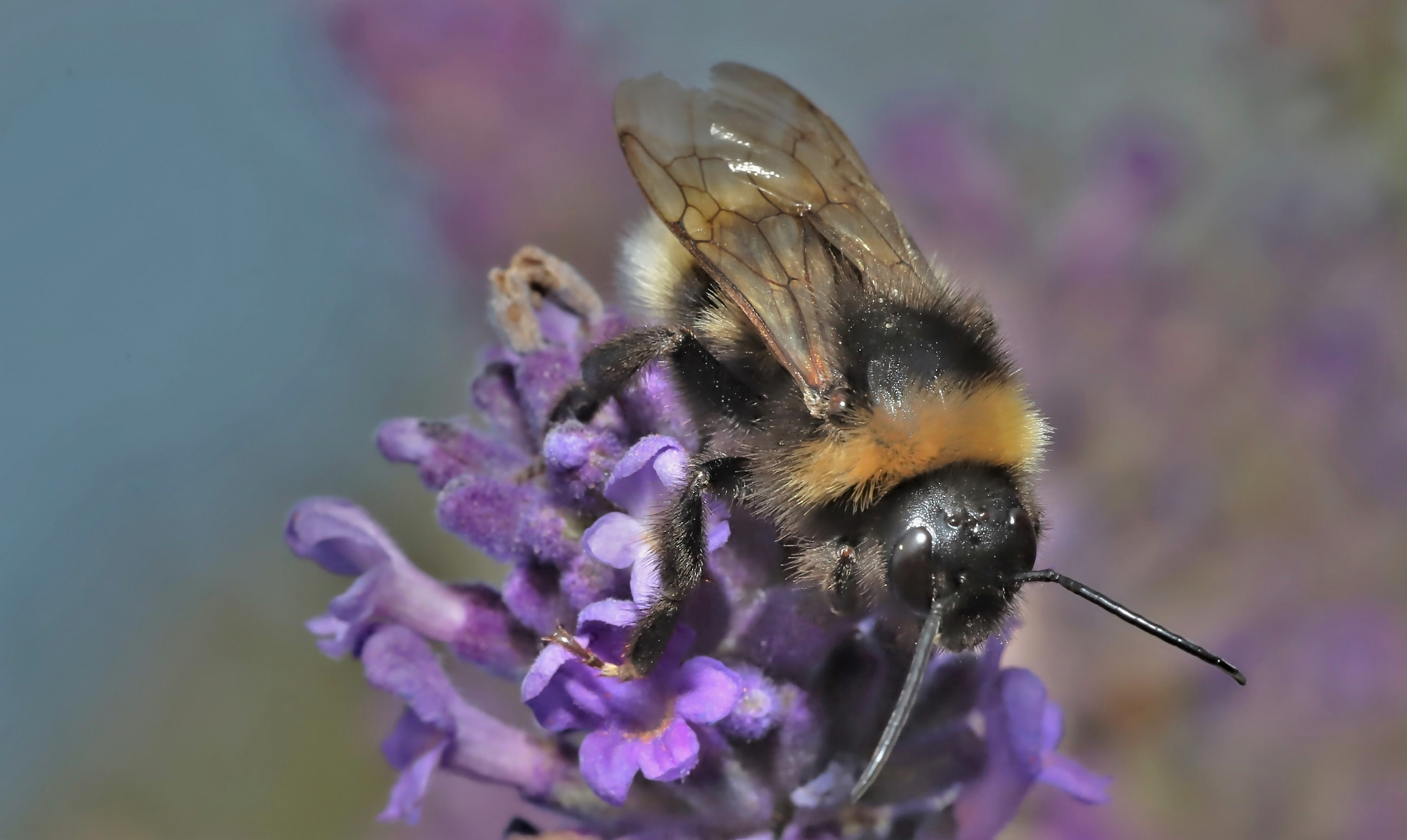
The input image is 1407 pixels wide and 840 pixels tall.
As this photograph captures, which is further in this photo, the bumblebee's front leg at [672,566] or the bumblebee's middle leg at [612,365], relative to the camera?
the bumblebee's middle leg at [612,365]

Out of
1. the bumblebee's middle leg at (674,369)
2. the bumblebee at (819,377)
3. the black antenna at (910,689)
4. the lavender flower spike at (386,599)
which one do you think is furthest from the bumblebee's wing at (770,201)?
the lavender flower spike at (386,599)

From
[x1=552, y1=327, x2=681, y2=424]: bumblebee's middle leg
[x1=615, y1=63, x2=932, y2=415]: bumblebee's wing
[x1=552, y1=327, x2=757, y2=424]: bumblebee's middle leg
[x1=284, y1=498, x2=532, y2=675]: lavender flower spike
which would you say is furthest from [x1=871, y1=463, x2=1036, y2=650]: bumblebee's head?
[x1=284, y1=498, x2=532, y2=675]: lavender flower spike

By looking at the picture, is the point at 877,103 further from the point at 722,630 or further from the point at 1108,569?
the point at 722,630

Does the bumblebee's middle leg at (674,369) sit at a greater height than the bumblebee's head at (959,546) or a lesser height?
greater

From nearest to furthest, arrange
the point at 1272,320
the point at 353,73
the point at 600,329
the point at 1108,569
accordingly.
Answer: the point at 600,329 → the point at 1108,569 → the point at 1272,320 → the point at 353,73

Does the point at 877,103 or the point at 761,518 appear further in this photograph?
the point at 877,103

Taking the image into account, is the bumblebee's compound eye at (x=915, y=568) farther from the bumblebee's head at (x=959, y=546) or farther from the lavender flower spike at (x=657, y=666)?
the lavender flower spike at (x=657, y=666)

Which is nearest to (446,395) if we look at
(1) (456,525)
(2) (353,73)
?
(2) (353,73)
